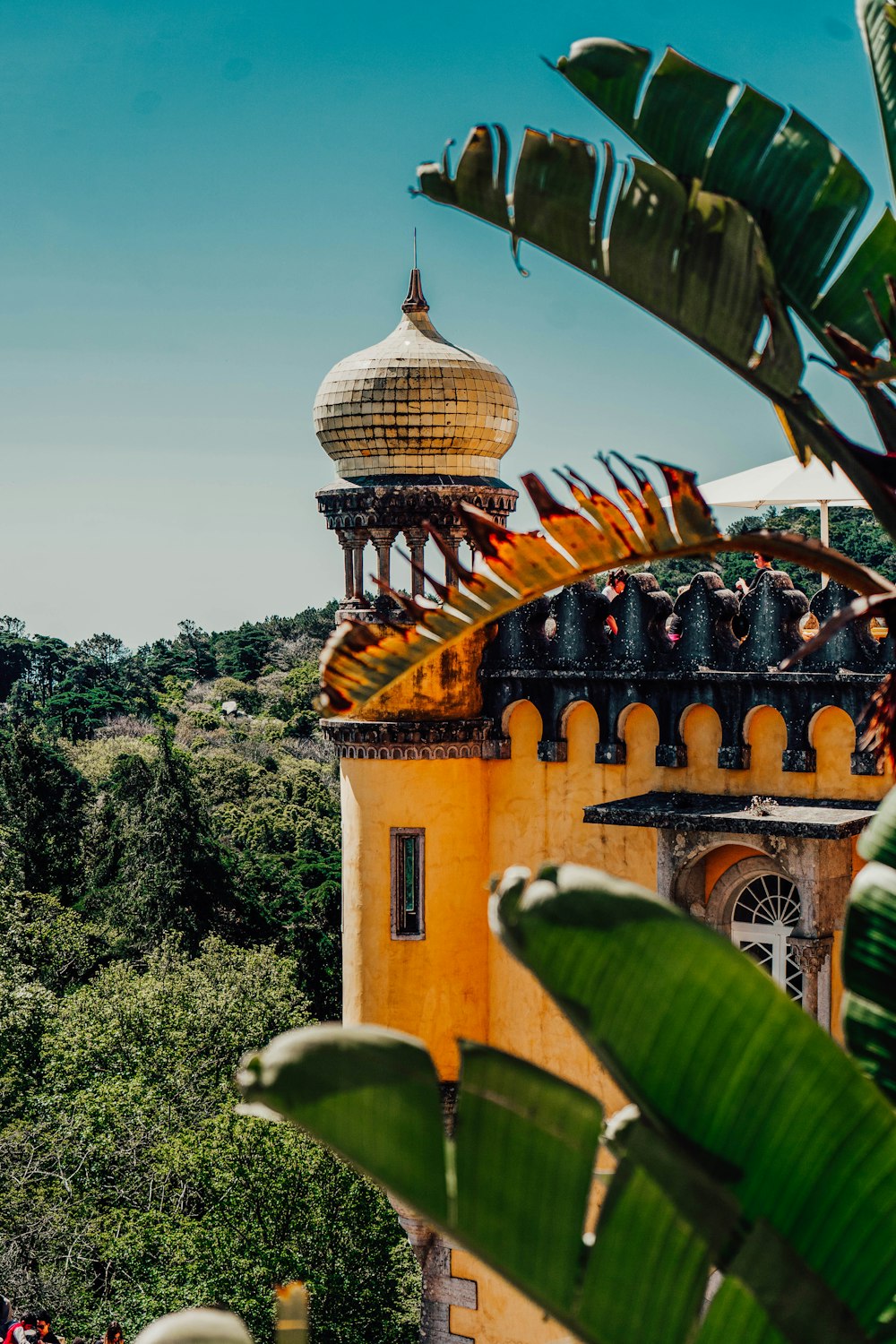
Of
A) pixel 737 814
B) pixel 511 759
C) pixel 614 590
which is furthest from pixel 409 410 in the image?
pixel 737 814

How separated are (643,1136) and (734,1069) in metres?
0.21

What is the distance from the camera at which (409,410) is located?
11938mm

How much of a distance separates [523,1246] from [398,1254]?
2009cm

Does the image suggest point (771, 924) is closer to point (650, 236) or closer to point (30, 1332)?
point (30, 1332)

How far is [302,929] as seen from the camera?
36094mm

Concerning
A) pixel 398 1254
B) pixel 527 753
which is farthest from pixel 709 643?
pixel 398 1254

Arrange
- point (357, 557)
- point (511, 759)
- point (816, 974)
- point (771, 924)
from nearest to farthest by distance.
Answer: point (816, 974) → point (771, 924) → point (511, 759) → point (357, 557)

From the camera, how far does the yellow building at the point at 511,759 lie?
410 inches

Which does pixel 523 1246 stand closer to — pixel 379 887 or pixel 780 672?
pixel 780 672

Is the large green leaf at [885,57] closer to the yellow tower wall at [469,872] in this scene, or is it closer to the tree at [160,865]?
the yellow tower wall at [469,872]

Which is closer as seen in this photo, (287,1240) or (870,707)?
(870,707)

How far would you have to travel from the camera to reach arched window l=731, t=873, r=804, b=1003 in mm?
10555

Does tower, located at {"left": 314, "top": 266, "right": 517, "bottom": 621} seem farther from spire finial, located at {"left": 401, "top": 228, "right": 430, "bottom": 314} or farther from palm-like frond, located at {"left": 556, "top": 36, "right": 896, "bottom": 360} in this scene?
palm-like frond, located at {"left": 556, "top": 36, "right": 896, "bottom": 360}

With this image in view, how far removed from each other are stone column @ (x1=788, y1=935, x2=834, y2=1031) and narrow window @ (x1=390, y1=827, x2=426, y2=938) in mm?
3069
